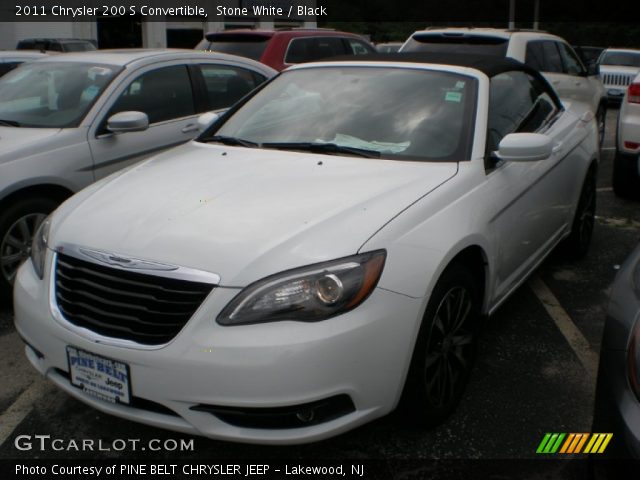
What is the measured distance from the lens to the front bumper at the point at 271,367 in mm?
2508

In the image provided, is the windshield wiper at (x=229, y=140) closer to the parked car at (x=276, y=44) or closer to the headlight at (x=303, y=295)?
the headlight at (x=303, y=295)

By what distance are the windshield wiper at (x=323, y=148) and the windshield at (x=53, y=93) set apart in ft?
6.31

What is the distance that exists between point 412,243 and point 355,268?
12.6 inches

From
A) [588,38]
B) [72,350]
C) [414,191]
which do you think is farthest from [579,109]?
[588,38]

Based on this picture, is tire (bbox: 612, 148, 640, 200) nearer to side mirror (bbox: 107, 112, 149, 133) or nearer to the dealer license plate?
side mirror (bbox: 107, 112, 149, 133)

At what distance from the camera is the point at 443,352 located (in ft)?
10.2

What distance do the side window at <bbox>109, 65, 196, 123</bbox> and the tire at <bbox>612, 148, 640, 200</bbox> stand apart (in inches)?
170

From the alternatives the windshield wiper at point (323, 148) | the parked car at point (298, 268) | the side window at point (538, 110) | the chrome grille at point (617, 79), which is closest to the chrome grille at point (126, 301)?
the parked car at point (298, 268)

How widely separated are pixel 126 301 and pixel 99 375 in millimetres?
301

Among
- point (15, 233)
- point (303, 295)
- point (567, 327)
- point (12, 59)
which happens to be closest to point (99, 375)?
point (303, 295)

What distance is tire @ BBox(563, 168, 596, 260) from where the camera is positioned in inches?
206

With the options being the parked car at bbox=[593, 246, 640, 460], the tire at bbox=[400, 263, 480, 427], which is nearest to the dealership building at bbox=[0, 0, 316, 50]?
the tire at bbox=[400, 263, 480, 427]

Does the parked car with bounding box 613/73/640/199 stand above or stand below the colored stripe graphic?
above

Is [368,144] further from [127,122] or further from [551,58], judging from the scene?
[551,58]
